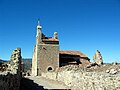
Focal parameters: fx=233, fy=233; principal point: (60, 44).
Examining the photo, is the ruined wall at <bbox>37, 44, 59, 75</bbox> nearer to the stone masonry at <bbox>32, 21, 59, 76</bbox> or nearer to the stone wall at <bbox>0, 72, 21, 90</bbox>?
A: the stone masonry at <bbox>32, 21, 59, 76</bbox>

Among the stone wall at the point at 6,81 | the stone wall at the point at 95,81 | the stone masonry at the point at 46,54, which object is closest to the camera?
the stone wall at the point at 6,81

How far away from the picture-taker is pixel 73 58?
4881cm

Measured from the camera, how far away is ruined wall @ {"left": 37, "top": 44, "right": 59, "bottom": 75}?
146 feet

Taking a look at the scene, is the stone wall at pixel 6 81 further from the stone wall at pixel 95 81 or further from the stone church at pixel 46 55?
the stone church at pixel 46 55

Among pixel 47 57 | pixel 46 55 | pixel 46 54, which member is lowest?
pixel 47 57

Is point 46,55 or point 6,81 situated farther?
point 46,55

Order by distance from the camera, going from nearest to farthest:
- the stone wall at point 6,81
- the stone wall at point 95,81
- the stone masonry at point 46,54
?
1. the stone wall at point 6,81
2. the stone wall at point 95,81
3. the stone masonry at point 46,54

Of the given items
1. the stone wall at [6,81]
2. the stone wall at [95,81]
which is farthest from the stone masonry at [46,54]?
the stone wall at [6,81]

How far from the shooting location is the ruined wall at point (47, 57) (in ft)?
146

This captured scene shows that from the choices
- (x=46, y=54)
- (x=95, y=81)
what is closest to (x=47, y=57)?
(x=46, y=54)

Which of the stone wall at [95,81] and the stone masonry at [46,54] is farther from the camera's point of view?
the stone masonry at [46,54]

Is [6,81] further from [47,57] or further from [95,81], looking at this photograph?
[47,57]

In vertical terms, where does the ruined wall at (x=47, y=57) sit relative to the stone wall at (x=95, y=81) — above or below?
above

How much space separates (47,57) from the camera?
4484cm
